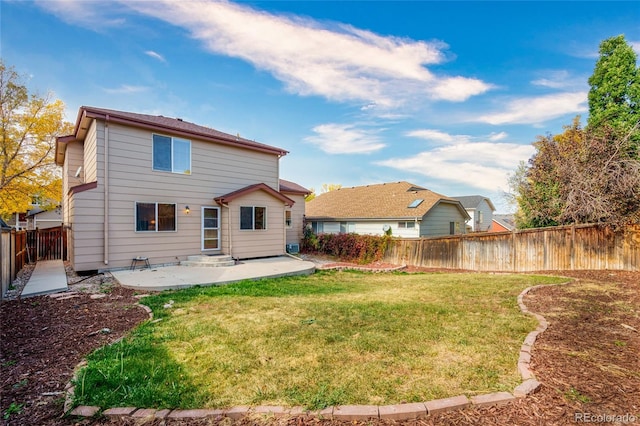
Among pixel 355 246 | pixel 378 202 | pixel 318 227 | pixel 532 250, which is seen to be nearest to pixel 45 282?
pixel 355 246

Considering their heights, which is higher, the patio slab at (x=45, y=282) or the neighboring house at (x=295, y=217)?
the neighboring house at (x=295, y=217)

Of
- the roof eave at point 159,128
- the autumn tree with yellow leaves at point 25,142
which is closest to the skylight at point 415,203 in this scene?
the roof eave at point 159,128

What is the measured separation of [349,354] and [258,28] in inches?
375

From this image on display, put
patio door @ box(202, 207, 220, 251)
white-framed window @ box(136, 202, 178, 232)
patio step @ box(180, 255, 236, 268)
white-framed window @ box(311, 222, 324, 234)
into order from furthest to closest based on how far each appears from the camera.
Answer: white-framed window @ box(311, 222, 324, 234) < patio door @ box(202, 207, 220, 251) < patio step @ box(180, 255, 236, 268) < white-framed window @ box(136, 202, 178, 232)

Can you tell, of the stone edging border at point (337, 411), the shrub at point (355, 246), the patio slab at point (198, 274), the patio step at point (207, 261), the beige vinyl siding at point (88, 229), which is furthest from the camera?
the shrub at point (355, 246)

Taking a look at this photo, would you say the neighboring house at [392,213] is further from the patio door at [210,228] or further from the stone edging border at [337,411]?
→ the stone edging border at [337,411]

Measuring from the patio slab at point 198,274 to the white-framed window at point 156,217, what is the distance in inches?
57.5

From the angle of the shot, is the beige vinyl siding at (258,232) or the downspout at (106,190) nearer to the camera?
the downspout at (106,190)

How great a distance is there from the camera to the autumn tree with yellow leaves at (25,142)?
16.8 m

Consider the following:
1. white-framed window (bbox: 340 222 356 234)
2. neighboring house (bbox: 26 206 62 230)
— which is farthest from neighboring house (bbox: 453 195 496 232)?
neighboring house (bbox: 26 206 62 230)

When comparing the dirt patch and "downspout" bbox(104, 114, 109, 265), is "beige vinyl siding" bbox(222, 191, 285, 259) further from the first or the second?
the dirt patch

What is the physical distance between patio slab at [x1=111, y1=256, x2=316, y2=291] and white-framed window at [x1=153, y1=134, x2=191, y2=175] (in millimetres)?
3715

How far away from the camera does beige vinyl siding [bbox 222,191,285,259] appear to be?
→ 1230 cm

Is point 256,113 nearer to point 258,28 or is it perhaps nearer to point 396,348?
point 258,28
